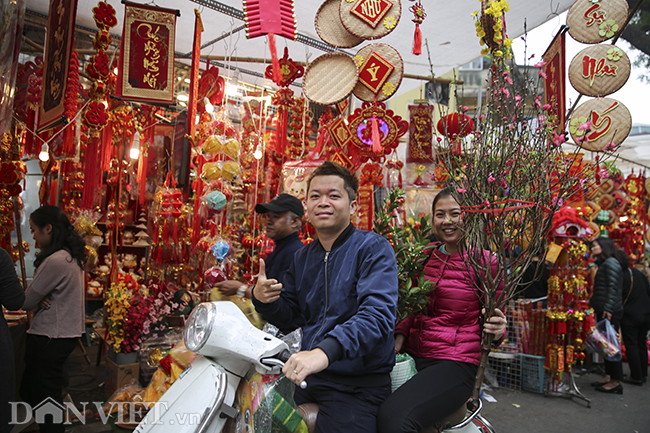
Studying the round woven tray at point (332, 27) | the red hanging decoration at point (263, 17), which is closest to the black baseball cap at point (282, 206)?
the red hanging decoration at point (263, 17)

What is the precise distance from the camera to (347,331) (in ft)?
4.37

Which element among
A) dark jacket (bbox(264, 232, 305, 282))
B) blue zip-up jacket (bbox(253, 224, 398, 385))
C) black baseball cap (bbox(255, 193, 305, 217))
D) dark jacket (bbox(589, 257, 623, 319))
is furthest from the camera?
dark jacket (bbox(589, 257, 623, 319))

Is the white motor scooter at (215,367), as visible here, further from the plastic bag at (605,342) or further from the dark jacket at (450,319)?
the plastic bag at (605,342)

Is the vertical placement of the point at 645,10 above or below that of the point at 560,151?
above

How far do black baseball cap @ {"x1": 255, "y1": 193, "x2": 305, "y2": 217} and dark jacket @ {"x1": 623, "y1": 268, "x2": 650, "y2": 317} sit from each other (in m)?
4.70

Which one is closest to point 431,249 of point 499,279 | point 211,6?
point 499,279

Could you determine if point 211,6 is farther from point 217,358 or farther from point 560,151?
point 217,358

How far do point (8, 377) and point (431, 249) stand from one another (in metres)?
2.42

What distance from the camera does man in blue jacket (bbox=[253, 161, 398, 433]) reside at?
1437mm

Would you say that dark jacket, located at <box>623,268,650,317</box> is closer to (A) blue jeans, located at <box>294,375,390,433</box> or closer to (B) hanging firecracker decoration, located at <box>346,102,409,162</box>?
(B) hanging firecracker decoration, located at <box>346,102,409,162</box>

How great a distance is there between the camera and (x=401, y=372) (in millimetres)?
1915

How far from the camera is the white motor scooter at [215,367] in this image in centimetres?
125

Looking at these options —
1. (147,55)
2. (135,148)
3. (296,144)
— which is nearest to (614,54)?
(296,144)

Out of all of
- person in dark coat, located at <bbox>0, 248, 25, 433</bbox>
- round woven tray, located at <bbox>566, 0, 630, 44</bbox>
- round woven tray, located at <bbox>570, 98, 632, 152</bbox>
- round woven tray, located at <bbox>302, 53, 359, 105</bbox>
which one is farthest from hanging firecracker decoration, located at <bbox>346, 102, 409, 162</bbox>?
person in dark coat, located at <bbox>0, 248, 25, 433</bbox>
